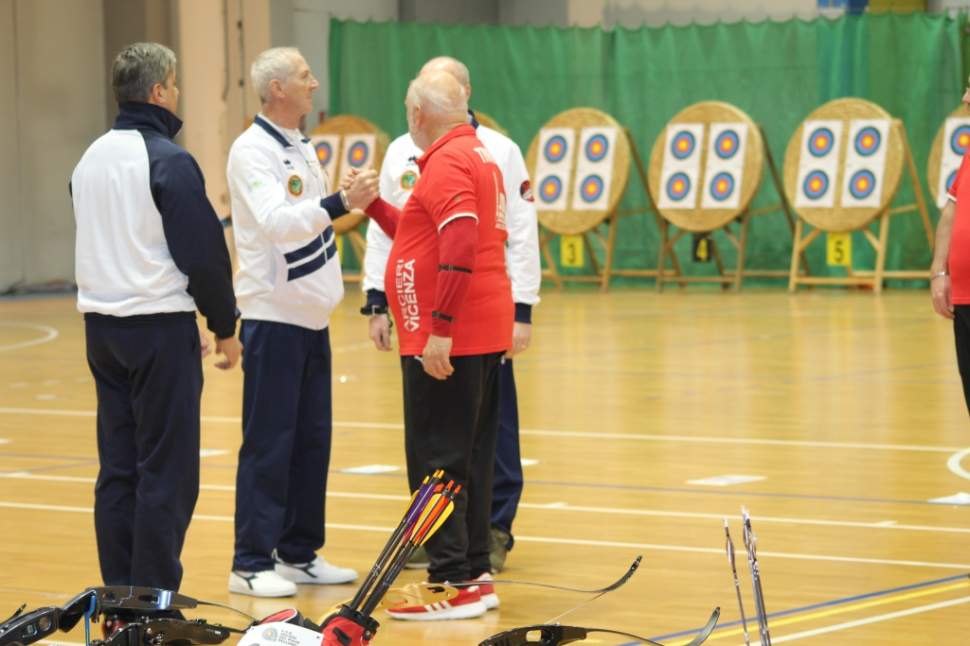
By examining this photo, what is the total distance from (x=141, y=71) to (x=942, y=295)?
2068 mm

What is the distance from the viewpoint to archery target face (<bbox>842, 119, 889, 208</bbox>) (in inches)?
566

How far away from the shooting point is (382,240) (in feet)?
15.2

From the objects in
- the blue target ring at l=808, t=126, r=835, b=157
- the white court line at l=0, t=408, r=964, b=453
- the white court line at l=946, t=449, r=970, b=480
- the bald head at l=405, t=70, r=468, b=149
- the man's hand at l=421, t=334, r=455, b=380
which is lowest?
the white court line at l=0, t=408, r=964, b=453

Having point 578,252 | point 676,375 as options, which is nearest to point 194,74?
point 578,252

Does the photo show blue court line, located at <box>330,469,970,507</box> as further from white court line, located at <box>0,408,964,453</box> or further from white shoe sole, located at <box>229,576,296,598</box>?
white shoe sole, located at <box>229,576,296,598</box>

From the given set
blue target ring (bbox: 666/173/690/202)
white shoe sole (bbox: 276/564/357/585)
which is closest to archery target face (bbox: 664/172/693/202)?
blue target ring (bbox: 666/173/690/202)

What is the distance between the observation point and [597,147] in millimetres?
15453

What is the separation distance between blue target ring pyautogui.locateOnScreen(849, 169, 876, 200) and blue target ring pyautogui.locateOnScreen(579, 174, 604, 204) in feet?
7.35

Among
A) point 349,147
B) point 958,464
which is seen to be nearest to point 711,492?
point 958,464

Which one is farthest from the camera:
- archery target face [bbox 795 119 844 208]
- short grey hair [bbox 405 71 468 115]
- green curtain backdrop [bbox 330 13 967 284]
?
green curtain backdrop [bbox 330 13 967 284]

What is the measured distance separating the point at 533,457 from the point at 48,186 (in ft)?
35.2

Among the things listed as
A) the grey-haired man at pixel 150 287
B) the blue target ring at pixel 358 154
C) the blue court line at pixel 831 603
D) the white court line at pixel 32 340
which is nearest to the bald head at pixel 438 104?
the grey-haired man at pixel 150 287

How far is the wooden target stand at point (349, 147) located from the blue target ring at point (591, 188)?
1935 millimetres

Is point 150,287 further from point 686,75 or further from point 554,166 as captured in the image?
point 686,75
